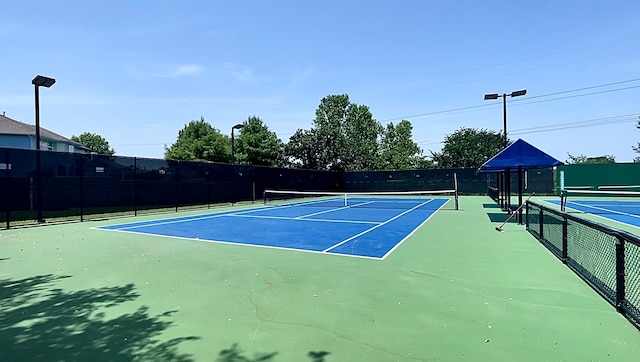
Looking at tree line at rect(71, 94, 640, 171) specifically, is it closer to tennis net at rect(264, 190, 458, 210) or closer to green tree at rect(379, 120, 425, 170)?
green tree at rect(379, 120, 425, 170)

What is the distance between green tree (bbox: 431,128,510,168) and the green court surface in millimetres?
33784

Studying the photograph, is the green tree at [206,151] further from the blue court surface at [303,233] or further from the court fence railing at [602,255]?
the court fence railing at [602,255]

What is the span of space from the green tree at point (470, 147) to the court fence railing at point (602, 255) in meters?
32.6

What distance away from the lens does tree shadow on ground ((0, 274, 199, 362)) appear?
121 inches

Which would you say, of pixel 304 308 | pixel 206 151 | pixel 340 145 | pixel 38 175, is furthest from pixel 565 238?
pixel 206 151

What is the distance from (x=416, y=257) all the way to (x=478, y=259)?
110 cm

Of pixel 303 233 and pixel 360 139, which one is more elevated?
pixel 360 139

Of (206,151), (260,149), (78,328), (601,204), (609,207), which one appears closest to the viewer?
(78,328)

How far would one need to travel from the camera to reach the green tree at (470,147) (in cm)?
3800

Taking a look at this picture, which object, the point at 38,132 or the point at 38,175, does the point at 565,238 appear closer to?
the point at 38,175

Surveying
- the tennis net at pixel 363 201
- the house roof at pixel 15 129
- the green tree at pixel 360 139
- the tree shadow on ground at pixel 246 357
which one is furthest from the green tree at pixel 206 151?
the tree shadow on ground at pixel 246 357

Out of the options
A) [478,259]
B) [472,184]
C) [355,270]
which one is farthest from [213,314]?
[472,184]

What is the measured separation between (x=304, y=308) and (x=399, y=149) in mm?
47173

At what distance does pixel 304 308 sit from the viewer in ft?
13.5
